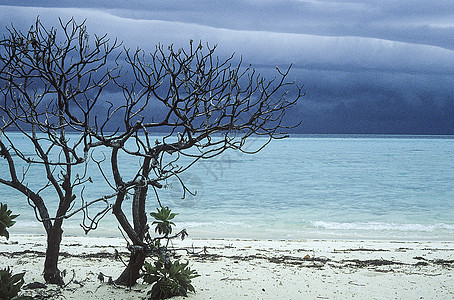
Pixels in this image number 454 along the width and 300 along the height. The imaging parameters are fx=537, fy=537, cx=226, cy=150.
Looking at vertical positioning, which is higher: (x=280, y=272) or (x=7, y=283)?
(x=7, y=283)

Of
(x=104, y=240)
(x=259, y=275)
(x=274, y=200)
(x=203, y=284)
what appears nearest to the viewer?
(x=203, y=284)

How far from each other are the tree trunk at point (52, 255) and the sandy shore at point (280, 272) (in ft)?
0.39

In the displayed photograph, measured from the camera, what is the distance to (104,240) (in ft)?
37.0

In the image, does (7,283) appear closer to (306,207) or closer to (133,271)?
(133,271)

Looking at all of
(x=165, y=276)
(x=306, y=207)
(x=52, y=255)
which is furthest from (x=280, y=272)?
(x=306, y=207)

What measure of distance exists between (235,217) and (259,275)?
1053 centimetres

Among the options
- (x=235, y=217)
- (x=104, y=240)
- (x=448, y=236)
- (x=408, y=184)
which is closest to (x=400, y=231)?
(x=448, y=236)

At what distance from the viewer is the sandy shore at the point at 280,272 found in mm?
5832

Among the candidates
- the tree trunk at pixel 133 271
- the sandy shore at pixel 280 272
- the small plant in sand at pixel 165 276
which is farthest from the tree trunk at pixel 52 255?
the small plant in sand at pixel 165 276

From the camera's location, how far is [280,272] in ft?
23.0

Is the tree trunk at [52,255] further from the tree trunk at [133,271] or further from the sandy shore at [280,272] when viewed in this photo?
the tree trunk at [133,271]

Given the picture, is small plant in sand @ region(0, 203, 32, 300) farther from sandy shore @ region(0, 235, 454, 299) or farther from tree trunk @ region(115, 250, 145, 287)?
tree trunk @ region(115, 250, 145, 287)

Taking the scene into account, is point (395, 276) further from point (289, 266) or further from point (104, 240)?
point (104, 240)

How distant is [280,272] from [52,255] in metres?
2.93
